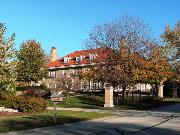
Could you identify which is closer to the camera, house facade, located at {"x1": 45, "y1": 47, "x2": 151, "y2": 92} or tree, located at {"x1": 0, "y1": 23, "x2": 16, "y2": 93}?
tree, located at {"x1": 0, "y1": 23, "x2": 16, "y2": 93}

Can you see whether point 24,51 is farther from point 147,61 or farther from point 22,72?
Result: point 147,61

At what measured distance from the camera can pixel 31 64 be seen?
68.8 metres

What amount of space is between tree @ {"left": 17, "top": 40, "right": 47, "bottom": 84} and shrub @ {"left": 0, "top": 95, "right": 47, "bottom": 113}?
3922 centimetres

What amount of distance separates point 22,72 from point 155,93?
68.3 ft

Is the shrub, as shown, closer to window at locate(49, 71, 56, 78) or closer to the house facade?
the house facade

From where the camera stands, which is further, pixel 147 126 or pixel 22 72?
pixel 22 72

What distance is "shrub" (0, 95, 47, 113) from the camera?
26766mm

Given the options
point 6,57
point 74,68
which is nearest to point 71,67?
point 74,68

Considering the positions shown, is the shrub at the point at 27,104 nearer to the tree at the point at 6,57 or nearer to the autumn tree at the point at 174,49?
the tree at the point at 6,57

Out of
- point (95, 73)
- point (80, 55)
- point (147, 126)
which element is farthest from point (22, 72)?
point (147, 126)

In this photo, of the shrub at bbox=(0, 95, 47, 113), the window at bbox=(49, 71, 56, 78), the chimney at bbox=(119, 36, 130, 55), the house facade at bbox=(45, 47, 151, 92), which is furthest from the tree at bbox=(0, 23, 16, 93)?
the window at bbox=(49, 71, 56, 78)

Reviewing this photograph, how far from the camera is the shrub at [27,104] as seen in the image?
26766mm

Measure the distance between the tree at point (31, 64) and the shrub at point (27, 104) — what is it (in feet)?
129

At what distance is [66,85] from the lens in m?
47.5
